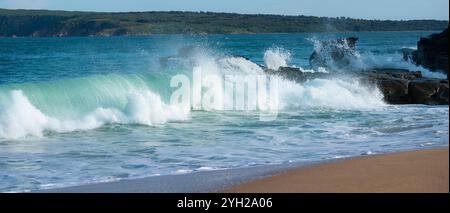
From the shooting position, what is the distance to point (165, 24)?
5118 inches

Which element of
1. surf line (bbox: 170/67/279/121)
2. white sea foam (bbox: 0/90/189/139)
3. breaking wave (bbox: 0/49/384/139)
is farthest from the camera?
surf line (bbox: 170/67/279/121)

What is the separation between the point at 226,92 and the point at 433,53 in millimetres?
15350

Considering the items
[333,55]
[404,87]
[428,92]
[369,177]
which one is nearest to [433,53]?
[333,55]

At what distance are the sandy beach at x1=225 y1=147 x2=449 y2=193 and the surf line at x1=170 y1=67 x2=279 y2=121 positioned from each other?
7443mm

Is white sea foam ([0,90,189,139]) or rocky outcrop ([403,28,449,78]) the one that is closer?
white sea foam ([0,90,189,139])

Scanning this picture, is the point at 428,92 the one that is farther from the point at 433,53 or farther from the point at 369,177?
the point at 433,53

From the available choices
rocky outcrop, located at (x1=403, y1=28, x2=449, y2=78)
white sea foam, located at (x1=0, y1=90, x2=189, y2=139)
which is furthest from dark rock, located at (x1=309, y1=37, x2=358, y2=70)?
white sea foam, located at (x1=0, y1=90, x2=189, y2=139)

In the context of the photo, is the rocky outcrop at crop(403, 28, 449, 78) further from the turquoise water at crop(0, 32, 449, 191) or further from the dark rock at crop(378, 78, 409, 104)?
the turquoise water at crop(0, 32, 449, 191)

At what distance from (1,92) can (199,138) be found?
211 inches

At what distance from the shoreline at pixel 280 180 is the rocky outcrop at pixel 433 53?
21858mm

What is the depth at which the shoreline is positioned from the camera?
7.83m
